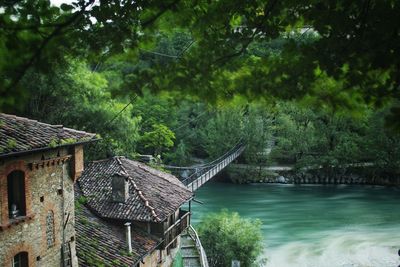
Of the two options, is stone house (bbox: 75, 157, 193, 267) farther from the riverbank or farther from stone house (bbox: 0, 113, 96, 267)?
the riverbank

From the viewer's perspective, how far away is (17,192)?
416 inches

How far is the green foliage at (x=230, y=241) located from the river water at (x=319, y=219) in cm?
256

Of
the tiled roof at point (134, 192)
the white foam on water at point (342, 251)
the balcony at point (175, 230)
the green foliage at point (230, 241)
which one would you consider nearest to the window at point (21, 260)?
the tiled roof at point (134, 192)

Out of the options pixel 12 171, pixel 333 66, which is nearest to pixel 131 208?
pixel 12 171

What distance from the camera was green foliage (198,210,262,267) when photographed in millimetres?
22172

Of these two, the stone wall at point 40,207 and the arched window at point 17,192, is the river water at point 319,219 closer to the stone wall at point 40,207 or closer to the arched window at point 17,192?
the stone wall at point 40,207

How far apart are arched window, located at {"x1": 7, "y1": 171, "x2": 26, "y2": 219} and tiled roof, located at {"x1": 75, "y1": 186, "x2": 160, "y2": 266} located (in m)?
3.14

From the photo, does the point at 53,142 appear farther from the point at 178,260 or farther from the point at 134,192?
the point at 178,260

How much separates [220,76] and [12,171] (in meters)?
8.44

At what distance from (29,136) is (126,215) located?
6.38 m

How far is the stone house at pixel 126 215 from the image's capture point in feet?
46.2

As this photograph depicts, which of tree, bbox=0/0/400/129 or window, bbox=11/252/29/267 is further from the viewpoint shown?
window, bbox=11/252/29/267

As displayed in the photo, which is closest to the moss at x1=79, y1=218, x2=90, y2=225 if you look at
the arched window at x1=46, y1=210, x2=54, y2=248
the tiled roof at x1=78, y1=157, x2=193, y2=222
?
the tiled roof at x1=78, y1=157, x2=193, y2=222

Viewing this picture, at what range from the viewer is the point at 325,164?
45188 millimetres
